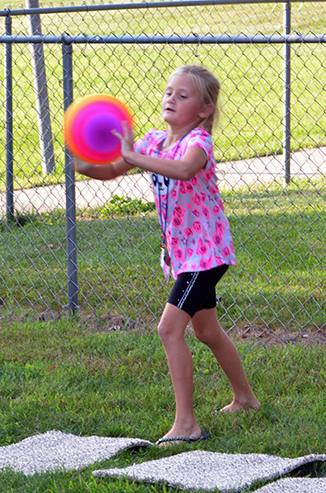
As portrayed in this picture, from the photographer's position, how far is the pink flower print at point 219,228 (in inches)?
109

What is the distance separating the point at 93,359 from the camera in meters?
3.64

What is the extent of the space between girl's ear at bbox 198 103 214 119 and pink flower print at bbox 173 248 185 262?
1.91ft

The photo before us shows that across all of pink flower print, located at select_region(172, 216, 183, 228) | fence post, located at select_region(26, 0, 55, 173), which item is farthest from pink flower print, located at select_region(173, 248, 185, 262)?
fence post, located at select_region(26, 0, 55, 173)

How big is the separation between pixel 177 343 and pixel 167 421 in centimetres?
41

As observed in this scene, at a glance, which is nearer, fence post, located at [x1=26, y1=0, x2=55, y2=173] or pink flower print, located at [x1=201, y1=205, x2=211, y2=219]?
pink flower print, located at [x1=201, y1=205, x2=211, y2=219]

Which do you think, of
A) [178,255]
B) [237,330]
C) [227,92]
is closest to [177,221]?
[178,255]

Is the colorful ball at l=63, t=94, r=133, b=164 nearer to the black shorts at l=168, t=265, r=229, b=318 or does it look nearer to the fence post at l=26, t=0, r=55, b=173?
the black shorts at l=168, t=265, r=229, b=318

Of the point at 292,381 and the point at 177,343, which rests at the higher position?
the point at 177,343

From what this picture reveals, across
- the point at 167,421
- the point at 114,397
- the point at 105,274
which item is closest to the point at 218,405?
the point at 167,421

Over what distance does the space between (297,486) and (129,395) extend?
1178 millimetres

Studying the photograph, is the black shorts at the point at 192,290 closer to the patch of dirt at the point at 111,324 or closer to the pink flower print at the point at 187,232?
A: the pink flower print at the point at 187,232

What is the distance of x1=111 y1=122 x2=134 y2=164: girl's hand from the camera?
101 inches

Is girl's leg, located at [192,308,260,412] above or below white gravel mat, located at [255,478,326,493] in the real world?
above

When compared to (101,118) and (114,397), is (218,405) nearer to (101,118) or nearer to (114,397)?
(114,397)
